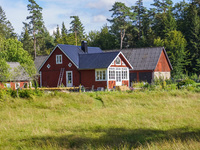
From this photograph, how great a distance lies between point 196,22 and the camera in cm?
5194

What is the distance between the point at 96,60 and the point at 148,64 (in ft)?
29.9

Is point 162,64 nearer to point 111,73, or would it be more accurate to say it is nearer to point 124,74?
point 124,74

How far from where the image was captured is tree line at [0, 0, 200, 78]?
5056 centimetres

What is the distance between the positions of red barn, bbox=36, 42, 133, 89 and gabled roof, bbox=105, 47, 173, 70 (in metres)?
4.25

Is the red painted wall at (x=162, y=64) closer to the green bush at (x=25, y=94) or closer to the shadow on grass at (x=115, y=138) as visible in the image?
the green bush at (x=25, y=94)

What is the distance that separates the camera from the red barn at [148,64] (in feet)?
132

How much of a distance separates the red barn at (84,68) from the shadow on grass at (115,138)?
22.3 metres

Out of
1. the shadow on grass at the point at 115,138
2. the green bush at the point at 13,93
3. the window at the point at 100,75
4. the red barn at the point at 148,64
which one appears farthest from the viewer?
the red barn at the point at 148,64

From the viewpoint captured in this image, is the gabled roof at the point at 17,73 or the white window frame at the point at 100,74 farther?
the white window frame at the point at 100,74

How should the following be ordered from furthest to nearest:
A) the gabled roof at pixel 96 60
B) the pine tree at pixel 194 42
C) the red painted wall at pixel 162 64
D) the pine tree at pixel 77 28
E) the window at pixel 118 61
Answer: the pine tree at pixel 77 28, the pine tree at pixel 194 42, the red painted wall at pixel 162 64, the window at pixel 118 61, the gabled roof at pixel 96 60

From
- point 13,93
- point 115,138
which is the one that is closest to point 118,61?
point 13,93

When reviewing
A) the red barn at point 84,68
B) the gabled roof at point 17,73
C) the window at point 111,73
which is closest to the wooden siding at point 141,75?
the red barn at point 84,68

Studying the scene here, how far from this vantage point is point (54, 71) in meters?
38.2

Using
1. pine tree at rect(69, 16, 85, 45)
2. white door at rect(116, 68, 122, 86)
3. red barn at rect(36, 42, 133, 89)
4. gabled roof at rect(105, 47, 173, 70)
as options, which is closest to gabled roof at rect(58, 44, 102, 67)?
red barn at rect(36, 42, 133, 89)
